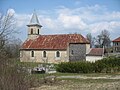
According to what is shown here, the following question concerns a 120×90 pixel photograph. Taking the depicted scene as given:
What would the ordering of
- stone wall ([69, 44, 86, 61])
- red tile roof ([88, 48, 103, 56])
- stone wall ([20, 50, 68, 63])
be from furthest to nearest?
red tile roof ([88, 48, 103, 56]) < stone wall ([20, 50, 68, 63]) < stone wall ([69, 44, 86, 61])

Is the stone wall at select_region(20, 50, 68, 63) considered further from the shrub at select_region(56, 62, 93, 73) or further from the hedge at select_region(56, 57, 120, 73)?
the hedge at select_region(56, 57, 120, 73)

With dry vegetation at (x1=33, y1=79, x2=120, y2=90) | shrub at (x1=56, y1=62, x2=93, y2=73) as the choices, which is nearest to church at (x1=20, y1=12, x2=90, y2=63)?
shrub at (x1=56, y1=62, x2=93, y2=73)

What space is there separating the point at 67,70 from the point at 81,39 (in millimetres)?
25996

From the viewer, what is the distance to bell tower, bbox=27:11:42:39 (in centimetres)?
6340

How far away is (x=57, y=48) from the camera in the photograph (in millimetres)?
57406

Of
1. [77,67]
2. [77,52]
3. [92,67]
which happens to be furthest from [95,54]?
[77,67]

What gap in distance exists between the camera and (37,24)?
213 feet

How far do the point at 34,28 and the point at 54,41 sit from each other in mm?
8895

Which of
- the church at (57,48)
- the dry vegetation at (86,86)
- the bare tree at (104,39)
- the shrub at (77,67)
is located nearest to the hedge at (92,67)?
the shrub at (77,67)

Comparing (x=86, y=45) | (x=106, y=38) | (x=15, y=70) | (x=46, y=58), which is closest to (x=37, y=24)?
(x=46, y=58)

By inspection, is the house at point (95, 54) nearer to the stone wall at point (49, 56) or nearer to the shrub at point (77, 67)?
the stone wall at point (49, 56)

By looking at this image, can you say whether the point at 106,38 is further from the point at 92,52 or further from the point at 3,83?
the point at 3,83

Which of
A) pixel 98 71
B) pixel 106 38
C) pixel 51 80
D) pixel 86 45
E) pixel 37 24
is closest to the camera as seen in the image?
pixel 51 80

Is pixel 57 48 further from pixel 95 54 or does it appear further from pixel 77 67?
pixel 77 67
